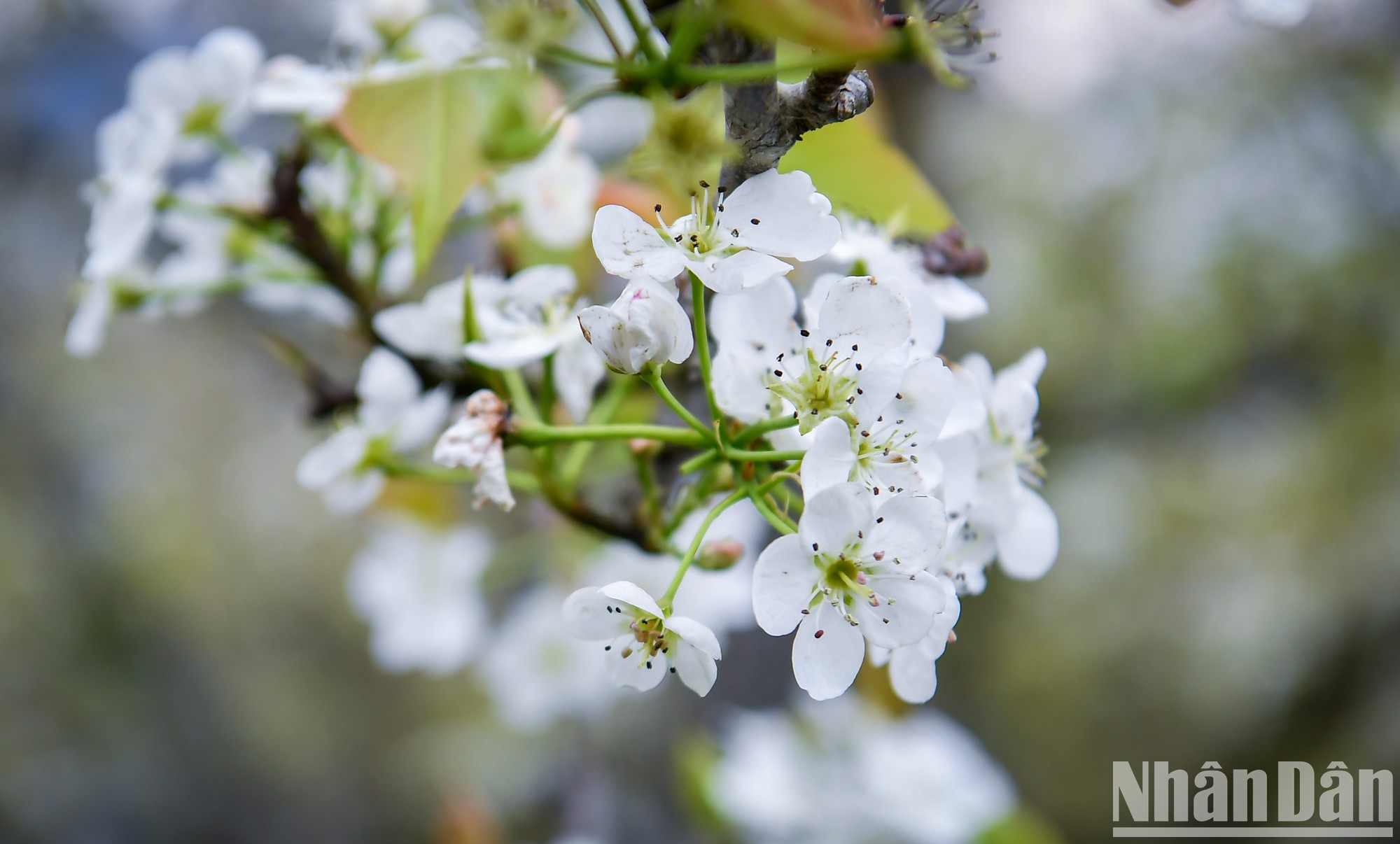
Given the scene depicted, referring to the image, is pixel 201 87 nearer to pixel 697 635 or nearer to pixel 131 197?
pixel 131 197

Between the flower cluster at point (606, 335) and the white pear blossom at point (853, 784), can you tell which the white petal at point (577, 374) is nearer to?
the flower cluster at point (606, 335)

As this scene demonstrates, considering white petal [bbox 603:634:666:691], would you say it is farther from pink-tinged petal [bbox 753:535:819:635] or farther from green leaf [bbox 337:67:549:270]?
green leaf [bbox 337:67:549:270]

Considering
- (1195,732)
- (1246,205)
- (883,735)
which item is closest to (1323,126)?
(1246,205)

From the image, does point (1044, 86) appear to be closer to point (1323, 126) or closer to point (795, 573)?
point (1323, 126)

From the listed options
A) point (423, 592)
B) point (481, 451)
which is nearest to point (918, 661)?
point (481, 451)

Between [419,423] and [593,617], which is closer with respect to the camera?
[593,617]

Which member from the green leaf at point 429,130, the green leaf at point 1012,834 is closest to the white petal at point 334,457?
the green leaf at point 429,130

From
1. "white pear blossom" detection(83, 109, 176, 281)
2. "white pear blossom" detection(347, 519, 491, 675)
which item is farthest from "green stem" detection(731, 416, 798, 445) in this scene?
"white pear blossom" detection(347, 519, 491, 675)
